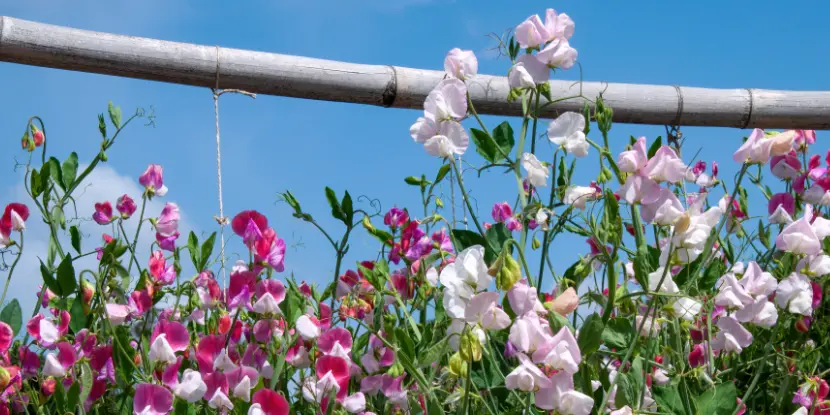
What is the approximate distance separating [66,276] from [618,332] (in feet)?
2.29

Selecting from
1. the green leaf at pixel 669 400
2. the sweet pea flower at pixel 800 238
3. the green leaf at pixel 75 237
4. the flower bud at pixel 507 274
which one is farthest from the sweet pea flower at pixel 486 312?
the green leaf at pixel 75 237

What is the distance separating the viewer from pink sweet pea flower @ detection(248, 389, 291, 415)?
1.10 meters

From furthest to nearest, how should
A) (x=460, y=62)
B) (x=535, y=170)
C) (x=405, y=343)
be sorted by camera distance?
1. (x=460, y=62)
2. (x=535, y=170)
3. (x=405, y=343)

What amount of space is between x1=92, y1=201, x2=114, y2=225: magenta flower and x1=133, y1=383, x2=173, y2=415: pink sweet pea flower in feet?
1.66

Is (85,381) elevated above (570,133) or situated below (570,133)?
below

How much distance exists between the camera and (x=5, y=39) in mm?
2387

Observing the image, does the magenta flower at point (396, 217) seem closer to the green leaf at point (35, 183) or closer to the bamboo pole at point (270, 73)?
the green leaf at point (35, 183)

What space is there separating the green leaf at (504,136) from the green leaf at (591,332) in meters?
0.29

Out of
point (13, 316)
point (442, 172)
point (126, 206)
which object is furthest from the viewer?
point (126, 206)

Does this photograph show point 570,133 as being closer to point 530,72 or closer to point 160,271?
point 530,72

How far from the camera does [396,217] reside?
1496 millimetres

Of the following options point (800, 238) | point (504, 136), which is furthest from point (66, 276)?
point (800, 238)

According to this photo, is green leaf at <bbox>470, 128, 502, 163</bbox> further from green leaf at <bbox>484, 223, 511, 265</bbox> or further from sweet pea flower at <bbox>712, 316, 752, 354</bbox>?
sweet pea flower at <bbox>712, 316, 752, 354</bbox>

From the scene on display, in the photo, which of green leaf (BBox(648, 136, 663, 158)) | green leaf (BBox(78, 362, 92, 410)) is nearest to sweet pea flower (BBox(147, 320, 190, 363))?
green leaf (BBox(78, 362, 92, 410))
